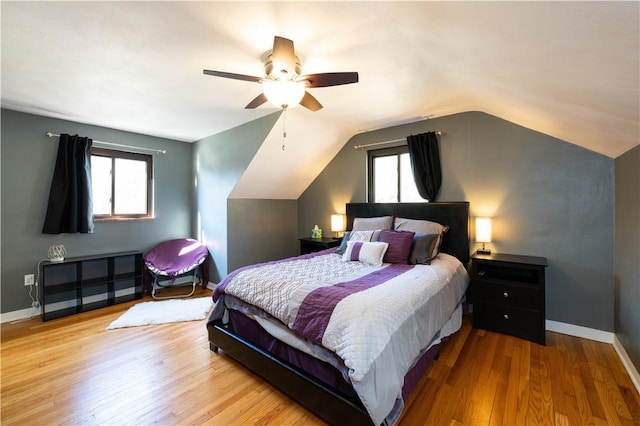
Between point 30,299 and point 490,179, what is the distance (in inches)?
224

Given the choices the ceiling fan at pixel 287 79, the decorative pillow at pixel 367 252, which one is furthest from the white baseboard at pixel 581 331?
the ceiling fan at pixel 287 79

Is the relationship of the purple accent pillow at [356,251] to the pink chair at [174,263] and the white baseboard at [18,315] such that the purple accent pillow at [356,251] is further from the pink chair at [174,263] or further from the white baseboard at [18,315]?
the white baseboard at [18,315]

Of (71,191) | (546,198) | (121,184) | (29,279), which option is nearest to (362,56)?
(546,198)

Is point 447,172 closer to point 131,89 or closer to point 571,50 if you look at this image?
point 571,50

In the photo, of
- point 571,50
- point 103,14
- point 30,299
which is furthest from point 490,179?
point 30,299

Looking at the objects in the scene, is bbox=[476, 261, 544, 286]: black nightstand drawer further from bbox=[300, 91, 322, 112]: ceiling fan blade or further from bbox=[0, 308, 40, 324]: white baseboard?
bbox=[0, 308, 40, 324]: white baseboard

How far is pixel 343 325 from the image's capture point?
1.45 metres

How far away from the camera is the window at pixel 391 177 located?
372 cm

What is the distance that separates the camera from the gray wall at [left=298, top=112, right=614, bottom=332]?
98.6 inches

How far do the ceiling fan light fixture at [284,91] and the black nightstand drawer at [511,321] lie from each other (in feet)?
8.85

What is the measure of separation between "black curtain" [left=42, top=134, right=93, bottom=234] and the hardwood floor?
133 cm

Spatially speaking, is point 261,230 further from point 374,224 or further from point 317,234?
point 374,224

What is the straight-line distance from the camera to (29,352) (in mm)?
2375

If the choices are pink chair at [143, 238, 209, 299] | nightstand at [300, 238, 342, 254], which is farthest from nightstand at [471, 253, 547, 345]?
pink chair at [143, 238, 209, 299]
